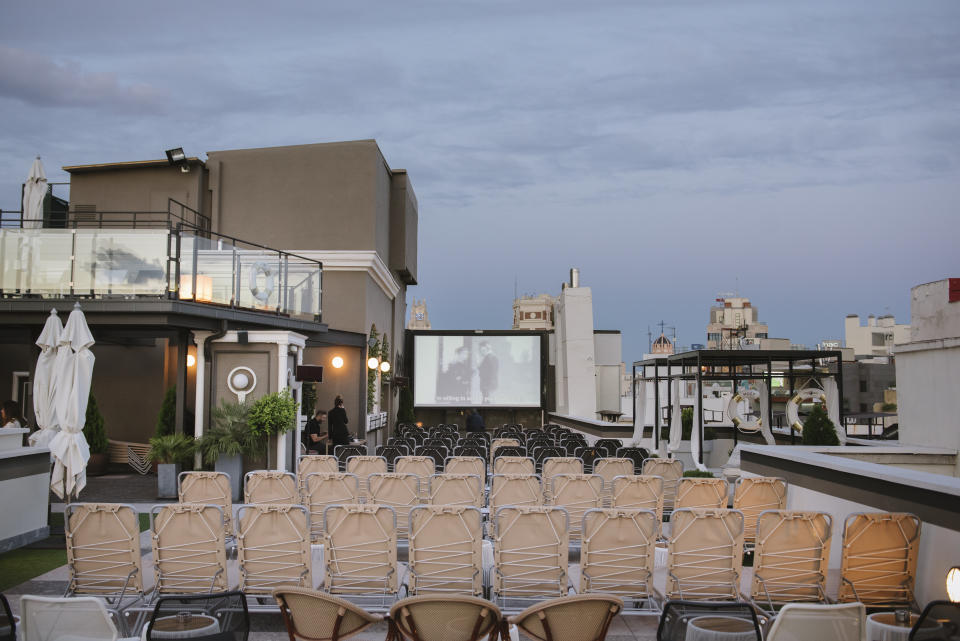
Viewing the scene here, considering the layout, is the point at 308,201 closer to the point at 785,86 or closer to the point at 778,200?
the point at 785,86

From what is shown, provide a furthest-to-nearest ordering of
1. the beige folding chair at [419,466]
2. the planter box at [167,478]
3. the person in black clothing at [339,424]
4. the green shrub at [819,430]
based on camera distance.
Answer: the person in black clothing at [339,424] → the green shrub at [819,430] → the planter box at [167,478] → the beige folding chair at [419,466]

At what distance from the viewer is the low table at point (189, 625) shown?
4.18 m

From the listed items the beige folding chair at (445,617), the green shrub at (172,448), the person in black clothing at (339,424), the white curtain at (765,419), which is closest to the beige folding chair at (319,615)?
the beige folding chair at (445,617)

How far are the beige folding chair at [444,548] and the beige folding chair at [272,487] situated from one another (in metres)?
2.87

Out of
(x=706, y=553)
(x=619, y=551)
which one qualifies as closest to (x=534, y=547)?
(x=619, y=551)

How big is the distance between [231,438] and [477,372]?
2074 cm

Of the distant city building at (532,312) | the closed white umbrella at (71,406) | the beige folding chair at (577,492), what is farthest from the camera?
the distant city building at (532,312)

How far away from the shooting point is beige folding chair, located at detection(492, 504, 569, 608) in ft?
18.0

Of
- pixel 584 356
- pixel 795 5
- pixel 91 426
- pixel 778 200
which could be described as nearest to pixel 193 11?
pixel 91 426

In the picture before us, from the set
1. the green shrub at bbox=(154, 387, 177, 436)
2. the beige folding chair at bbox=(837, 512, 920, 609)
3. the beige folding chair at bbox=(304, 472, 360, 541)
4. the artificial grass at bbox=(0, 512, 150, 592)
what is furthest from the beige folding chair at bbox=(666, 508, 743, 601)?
the green shrub at bbox=(154, 387, 177, 436)

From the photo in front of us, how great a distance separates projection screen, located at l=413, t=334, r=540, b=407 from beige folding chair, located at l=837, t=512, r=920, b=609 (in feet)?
90.8

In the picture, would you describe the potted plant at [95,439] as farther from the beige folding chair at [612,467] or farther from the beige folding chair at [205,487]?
the beige folding chair at [612,467]

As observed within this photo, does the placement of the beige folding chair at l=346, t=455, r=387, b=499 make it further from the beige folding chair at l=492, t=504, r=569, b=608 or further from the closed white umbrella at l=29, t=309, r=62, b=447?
the beige folding chair at l=492, t=504, r=569, b=608

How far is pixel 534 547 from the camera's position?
5523 mm
